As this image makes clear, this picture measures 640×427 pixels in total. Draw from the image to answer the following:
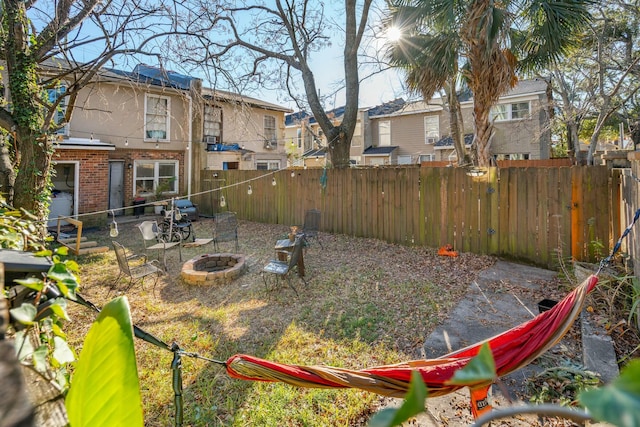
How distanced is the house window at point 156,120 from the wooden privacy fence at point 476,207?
6.98 m

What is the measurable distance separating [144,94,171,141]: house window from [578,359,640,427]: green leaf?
49.6ft

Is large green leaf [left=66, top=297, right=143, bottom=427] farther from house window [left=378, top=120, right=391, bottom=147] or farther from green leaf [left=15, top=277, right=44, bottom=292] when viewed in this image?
house window [left=378, top=120, right=391, bottom=147]

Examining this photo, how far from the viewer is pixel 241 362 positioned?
6.48 feet

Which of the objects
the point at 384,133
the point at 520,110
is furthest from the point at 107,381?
the point at 384,133

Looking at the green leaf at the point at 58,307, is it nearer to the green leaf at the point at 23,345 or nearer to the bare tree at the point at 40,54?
the green leaf at the point at 23,345

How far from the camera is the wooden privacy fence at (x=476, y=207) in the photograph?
Result: 221 inches

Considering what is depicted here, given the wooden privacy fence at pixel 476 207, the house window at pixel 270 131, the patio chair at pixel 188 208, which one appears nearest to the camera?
the wooden privacy fence at pixel 476 207

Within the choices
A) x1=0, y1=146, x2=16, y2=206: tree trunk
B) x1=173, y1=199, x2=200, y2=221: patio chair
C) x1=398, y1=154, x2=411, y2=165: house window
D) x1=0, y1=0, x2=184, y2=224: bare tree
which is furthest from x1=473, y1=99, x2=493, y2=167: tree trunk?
x1=398, y1=154, x2=411, y2=165: house window

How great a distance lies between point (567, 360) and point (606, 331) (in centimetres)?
72

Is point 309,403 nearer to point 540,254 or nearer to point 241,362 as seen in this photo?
point 241,362

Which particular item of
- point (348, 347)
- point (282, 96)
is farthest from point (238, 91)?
point (348, 347)

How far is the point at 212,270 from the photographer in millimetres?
6289

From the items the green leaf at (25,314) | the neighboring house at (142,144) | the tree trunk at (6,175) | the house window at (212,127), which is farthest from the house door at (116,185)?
the green leaf at (25,314)

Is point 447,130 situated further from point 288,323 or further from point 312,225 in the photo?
point 288,323
